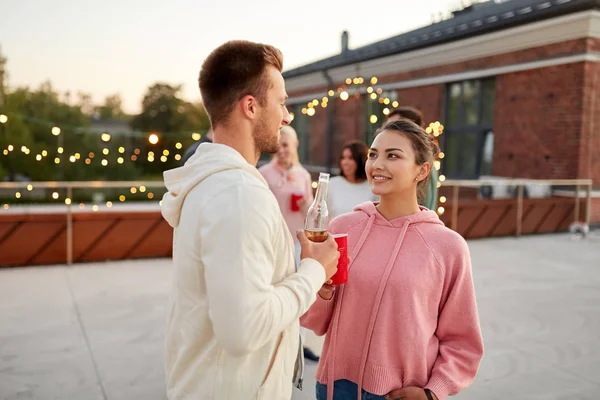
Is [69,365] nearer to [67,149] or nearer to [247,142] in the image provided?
[247,142]

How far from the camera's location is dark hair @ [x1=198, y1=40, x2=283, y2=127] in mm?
1414

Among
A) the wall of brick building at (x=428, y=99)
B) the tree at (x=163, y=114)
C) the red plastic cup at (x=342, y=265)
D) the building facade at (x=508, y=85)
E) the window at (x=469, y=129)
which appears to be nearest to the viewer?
the red plastic cup at (x=342, y=265)

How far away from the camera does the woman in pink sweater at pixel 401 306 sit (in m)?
1.79

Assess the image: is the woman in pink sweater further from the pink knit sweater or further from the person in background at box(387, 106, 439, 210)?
the person in background at box(387, 106, 439, 210)

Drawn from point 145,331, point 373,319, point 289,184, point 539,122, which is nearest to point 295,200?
point 289,184

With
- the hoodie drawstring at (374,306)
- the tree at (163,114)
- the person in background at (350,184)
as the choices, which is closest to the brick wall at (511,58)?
the person in background at (350,184)

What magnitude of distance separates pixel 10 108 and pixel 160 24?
22.6 feet

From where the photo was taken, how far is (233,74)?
142 centimetres

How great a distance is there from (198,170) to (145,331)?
391cm

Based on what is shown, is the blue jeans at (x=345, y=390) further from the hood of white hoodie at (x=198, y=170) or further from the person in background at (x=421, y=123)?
the person in background at (x=421, y=123)

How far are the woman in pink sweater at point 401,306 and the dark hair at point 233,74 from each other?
0.69 m

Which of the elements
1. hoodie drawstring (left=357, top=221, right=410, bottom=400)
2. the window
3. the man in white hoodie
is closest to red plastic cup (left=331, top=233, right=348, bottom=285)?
the man in white hoodie

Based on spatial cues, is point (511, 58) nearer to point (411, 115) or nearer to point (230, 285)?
point (411, 115)

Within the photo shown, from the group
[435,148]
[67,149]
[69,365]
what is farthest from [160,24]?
[435,148]
